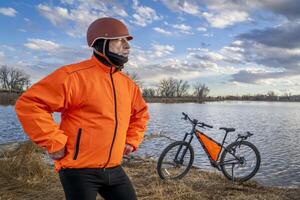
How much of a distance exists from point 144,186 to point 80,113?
415 centimetres

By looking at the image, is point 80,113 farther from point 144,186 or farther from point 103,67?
point 144,186

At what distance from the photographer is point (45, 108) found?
2678mm

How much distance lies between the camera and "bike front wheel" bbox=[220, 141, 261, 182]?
7.88 m

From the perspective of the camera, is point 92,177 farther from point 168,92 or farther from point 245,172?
point 168,92

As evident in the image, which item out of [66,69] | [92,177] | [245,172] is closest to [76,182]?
[92,177]

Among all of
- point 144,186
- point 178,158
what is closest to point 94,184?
point 144,186

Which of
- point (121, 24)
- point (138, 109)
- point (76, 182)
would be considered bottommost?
point (76, 182)

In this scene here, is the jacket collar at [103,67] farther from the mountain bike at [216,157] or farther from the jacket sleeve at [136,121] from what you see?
the mountain bike at [216,157]

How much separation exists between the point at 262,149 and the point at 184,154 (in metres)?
7.09

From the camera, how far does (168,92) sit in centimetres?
12162

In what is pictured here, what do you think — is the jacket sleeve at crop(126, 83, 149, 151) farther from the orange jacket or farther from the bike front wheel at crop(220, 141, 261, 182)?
the bike front wheel at crop(220, 141, 261, 182)

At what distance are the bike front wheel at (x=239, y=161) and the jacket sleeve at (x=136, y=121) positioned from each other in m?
4.90

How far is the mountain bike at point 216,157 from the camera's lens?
7750 millimetres

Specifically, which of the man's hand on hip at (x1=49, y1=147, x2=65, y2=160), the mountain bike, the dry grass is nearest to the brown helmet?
the man's hand on hip at (x1=49, y1=147, x2=65, y2=160)
